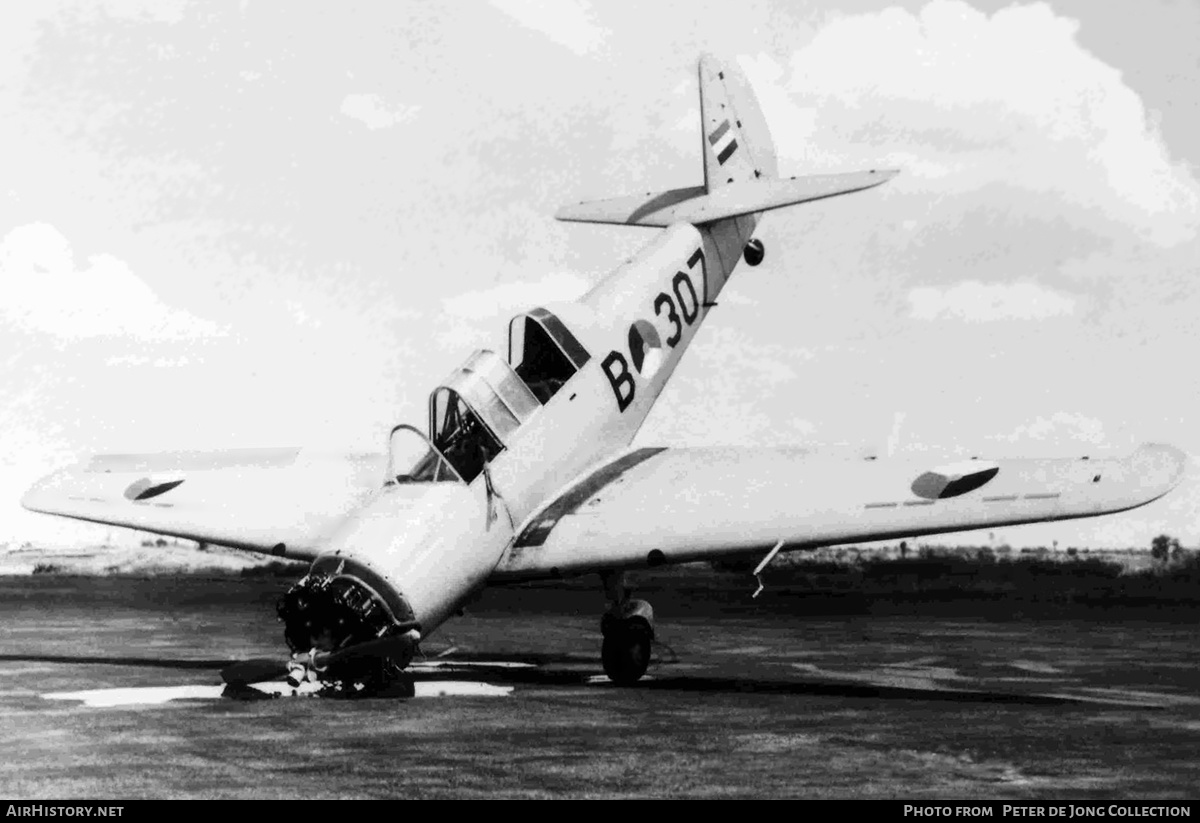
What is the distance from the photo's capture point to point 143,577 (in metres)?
41.8

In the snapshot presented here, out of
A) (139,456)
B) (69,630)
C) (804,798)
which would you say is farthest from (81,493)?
(804,798)

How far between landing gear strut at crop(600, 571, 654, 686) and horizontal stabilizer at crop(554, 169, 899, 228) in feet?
28.8

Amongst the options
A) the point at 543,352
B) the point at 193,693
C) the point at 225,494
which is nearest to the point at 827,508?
the point at 543,352

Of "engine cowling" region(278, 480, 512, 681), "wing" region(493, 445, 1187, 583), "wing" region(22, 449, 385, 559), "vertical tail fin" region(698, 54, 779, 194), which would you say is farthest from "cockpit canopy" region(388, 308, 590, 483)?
"vertical tail fin" region(698, 54, 779, 194)

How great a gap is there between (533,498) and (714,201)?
9.28m

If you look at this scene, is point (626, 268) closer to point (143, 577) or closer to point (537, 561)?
point (537, 561)

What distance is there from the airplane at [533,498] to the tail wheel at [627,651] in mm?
21

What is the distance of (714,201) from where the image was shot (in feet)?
79.0

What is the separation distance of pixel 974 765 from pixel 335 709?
5.82 metres

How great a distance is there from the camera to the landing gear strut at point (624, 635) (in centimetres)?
1616

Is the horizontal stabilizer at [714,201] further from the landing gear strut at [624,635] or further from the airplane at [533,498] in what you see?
the landing gear strut at [624,635]

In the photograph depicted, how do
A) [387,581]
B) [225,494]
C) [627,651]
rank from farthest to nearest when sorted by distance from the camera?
[225,494], [627,651], [387,581]

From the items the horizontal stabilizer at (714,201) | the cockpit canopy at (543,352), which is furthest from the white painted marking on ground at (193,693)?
the horizontal stabilizer at (714,201)

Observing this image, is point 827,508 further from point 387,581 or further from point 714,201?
point 714,201
